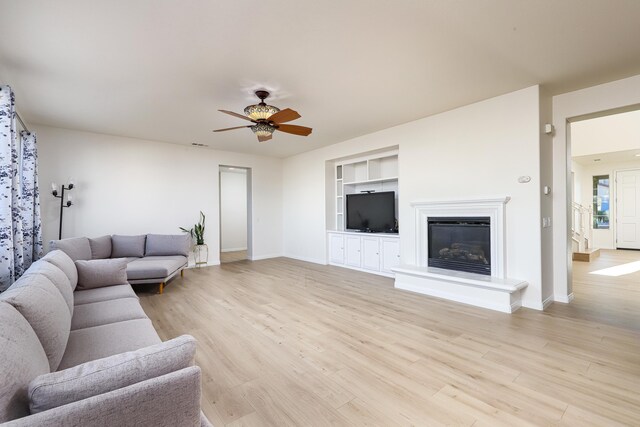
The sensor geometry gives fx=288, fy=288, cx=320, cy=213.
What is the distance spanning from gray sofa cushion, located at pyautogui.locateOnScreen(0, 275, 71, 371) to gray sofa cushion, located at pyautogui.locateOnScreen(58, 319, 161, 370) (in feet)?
0.35

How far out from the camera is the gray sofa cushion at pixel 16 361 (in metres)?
0.88

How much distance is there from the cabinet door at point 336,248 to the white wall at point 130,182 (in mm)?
2121

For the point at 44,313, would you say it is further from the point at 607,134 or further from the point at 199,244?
the point at 607,134

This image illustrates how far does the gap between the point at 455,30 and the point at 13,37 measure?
3849mm

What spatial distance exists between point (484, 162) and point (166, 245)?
5632 mm

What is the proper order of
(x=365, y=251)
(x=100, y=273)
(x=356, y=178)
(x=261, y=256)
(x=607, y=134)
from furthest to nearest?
(x=261, y=256) → (x=607, y=134) → (x=356, y=178) → (x=365, y=251) → (x=100, y=273)

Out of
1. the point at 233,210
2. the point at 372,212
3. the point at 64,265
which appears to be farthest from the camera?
the point at 233,210

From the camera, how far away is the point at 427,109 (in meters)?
4.38

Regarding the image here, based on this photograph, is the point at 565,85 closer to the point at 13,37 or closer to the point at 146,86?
the point at 146,86

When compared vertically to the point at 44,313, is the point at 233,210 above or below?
above

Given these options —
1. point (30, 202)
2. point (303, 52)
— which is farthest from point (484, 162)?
point (30, 202)

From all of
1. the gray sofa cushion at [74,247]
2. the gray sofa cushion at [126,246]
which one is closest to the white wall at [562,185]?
the gray sofa cushion at [126,246]

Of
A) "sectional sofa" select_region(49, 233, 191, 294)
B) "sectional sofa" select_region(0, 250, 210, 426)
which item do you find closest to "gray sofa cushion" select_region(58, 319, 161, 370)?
"sectional sofa" select_region(0, 250, 210, 426)

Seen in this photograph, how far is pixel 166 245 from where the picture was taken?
5527 mm
